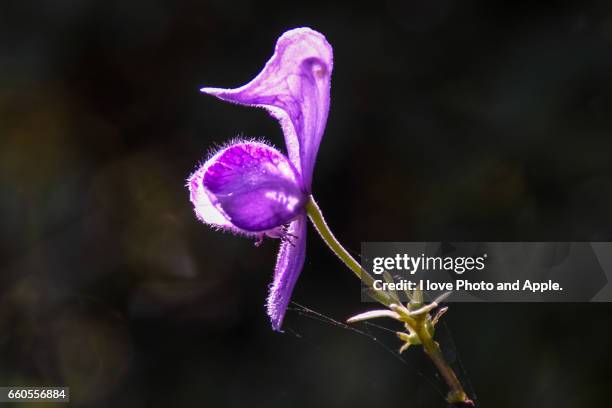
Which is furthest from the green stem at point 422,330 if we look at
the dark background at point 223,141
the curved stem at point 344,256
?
the dark background at point 223,141

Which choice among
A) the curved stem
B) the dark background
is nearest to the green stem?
the curved stem

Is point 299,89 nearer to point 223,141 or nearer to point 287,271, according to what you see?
point 287,271

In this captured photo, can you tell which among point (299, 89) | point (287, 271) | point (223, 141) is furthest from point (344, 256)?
point (223, 141)

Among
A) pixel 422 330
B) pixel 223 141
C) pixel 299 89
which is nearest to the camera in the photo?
pixel 422 330

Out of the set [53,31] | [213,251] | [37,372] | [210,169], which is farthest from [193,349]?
[210,169]

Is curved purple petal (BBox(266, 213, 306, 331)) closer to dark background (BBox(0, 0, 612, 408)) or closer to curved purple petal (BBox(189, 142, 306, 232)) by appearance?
curved purple petal (BBox(189, 142, 306, 232))

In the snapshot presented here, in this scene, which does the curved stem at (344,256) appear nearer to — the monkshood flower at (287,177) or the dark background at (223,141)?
the monkshood flower at (287,177)
